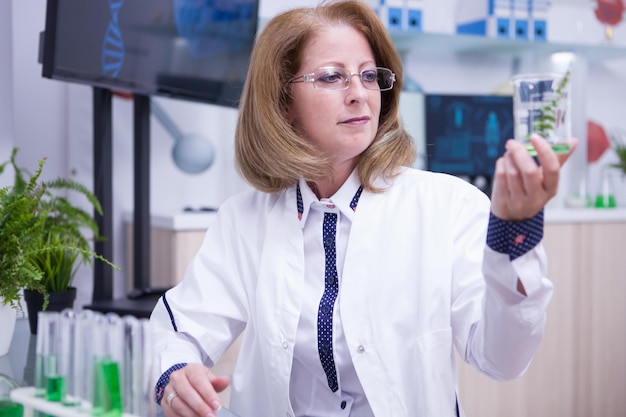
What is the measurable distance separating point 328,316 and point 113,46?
1.13m

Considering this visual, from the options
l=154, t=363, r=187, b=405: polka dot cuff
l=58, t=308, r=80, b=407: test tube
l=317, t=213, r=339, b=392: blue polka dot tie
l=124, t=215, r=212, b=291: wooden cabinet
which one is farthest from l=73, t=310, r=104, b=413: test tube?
l=124, t=215, r=212, b=291: wooden cabinet

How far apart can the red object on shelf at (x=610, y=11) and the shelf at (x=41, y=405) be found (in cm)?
362

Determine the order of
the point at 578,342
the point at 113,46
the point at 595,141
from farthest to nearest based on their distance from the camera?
the point at 595,141
the point at 578,342
the point at 113,46

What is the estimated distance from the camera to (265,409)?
60.5 inches

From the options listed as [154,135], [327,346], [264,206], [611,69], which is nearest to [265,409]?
[327,346]

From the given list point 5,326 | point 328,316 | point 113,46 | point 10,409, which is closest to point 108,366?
point 10,409

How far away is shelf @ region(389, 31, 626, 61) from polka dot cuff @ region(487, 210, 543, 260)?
2332 millimetres

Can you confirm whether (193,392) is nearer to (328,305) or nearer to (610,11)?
(328,305)

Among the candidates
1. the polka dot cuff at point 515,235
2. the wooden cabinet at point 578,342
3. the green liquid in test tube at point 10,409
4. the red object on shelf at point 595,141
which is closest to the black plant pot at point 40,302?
the green liquid in test tube at point 10,409

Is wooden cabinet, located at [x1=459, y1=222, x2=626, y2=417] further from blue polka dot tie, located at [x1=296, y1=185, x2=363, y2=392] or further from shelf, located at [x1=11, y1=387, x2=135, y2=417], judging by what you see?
shelf, located at [x1=11, y1=387, x2=135, y2=417]

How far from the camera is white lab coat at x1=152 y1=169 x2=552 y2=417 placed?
53.9 inches

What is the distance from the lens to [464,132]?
10.8ft

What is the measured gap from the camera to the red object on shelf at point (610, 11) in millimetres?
3801

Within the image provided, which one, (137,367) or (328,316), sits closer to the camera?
(137,367)
